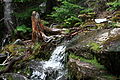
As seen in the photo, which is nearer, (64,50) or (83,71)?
(83,71)

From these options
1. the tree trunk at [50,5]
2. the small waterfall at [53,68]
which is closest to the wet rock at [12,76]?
the small waterfall at [53,68]

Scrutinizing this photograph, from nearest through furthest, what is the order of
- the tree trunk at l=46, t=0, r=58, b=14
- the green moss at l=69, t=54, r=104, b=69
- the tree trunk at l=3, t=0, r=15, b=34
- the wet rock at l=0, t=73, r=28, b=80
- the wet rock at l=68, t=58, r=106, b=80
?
the wet rock at l=68, t=58, r=106, b=80 → the green moss at l=69, t=54, r=104, b=69 → the wet rock at l=0, t=73, r=28, b=80 → the tree trunk at l=3, t=0, r=15, b=34 → the tree trunk at l=46, t=0, r=58, b=14

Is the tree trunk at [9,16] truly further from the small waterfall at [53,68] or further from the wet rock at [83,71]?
the wet rock at [83,71]

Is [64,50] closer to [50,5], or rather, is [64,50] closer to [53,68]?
[53,68]

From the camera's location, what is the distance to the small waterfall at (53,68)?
5.09 metres

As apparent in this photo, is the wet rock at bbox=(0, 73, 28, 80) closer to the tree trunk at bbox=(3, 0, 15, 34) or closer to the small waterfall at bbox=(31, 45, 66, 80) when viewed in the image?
the small waterfall at bbox=(31, 45, 66, 80)

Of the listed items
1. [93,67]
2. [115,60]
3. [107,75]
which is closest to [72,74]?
[93,67]

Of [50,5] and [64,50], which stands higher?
[50,5]

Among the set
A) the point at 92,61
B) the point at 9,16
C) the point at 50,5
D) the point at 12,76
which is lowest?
the point at 12,76

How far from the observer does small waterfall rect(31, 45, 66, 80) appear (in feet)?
16.7

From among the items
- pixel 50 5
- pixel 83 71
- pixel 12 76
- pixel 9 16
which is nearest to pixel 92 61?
pixel 83 71

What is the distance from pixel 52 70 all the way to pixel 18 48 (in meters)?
2.59

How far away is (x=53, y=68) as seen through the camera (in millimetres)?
5352

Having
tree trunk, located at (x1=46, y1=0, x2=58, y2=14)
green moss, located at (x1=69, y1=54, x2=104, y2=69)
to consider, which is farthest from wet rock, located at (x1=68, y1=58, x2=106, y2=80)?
tree trunk, located at (x1=46, y1=0, x2=58, y2=14)
